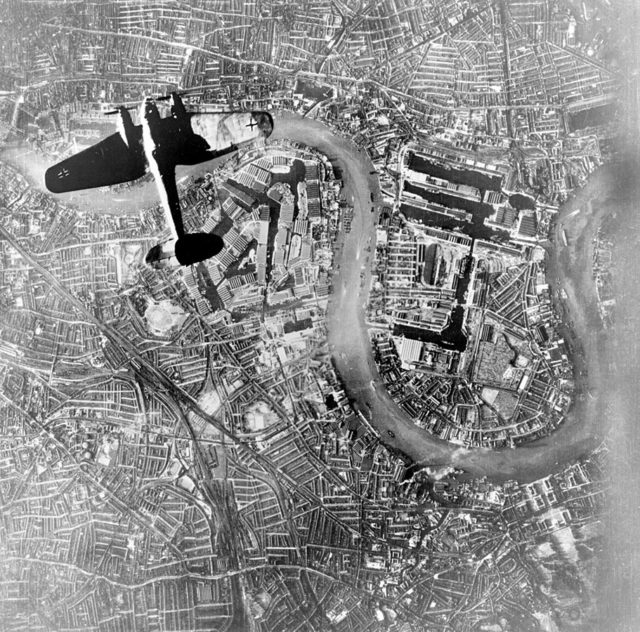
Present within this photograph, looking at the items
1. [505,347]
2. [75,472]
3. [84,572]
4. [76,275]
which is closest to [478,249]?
[505,347]

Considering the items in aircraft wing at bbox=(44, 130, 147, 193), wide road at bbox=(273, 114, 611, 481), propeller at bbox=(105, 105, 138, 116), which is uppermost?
propeller at bbox=(105, 105, 138, 116)

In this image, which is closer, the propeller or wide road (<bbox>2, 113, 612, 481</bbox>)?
wide road (<bbox>2, 113, 612, 481</bbox>)

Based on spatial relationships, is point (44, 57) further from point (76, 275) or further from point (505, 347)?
point (505, 347)

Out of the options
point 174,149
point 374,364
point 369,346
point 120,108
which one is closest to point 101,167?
point 120,108

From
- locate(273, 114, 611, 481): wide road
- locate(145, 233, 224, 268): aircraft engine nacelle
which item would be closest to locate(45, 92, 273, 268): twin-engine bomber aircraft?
locate(145, 233, 224, 268): aircraft engine nacelle

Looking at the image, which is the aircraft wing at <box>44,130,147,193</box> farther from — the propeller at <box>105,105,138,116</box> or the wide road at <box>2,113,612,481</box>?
the wide road at <box>2,113,612,481</box>

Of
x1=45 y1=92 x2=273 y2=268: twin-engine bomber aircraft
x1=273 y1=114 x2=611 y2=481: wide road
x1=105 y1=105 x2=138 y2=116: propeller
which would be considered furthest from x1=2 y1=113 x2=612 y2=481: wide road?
x1=105 y1=105 x2=138 y2=116: propeller

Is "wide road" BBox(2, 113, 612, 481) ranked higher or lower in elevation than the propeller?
lower
